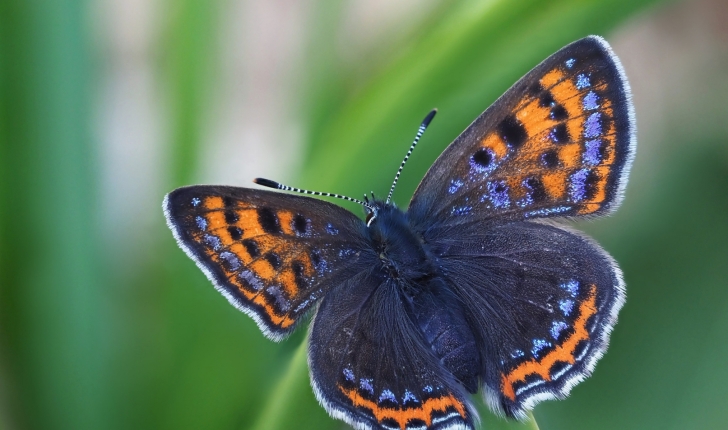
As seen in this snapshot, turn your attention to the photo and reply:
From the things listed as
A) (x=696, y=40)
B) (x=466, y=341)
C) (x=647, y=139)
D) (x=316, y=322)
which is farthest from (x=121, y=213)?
(x=696, y=40)

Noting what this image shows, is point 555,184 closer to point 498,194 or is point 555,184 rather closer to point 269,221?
point 498,194

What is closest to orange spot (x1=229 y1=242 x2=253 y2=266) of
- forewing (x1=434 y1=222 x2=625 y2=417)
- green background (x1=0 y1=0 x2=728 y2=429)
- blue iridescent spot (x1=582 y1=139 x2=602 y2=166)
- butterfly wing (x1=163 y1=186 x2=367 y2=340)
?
butterfly wing (x1=163 y1=186 x2=367 y2=340)

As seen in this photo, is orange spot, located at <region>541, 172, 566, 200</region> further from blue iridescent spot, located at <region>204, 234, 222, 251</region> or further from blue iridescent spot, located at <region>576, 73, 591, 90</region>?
blue iridescent spot, located at <region>204, 234, 222, 251</region>

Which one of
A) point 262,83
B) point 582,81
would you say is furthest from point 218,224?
point 262,83

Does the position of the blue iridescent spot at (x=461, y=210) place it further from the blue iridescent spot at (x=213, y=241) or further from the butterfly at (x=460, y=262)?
the blue iridescent spot at (x=213, y=241)

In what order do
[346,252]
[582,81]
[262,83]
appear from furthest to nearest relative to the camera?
1. [262,83]
2. [346,252]
3. [582,81]

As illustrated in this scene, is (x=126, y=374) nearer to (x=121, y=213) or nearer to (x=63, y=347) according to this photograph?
(x=63, y=347)
